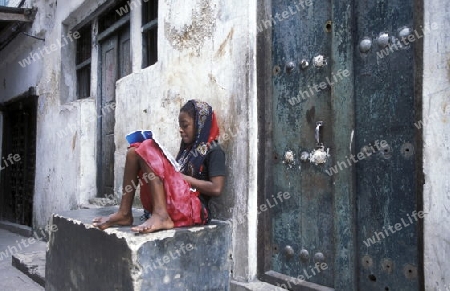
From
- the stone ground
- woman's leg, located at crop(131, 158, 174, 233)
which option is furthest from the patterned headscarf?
the stone ground

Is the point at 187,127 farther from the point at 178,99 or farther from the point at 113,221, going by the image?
the point at 113,221

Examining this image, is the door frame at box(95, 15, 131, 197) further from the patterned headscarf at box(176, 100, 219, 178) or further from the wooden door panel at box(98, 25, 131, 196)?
the patterned headscarf at box(176, 100, 219, 178)

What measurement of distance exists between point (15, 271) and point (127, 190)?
2806mm

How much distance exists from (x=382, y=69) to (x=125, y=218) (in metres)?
1.81

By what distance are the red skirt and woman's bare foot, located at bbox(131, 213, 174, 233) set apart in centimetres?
7

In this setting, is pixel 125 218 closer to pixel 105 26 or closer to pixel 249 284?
pixel 249 284

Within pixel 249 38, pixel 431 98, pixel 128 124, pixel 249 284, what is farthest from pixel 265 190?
pixel 128 124

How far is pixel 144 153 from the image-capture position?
2637 millimetres

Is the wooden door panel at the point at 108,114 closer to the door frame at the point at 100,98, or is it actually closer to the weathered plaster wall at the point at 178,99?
the door frame at the point at 100,98

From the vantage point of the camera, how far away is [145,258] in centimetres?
244

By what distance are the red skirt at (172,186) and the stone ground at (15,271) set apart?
2.12 metres

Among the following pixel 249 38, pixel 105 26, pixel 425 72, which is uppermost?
pixel 105 26

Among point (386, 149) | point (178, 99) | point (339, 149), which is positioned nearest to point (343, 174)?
point (339, 149)

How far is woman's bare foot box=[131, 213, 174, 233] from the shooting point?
8.14 ft
